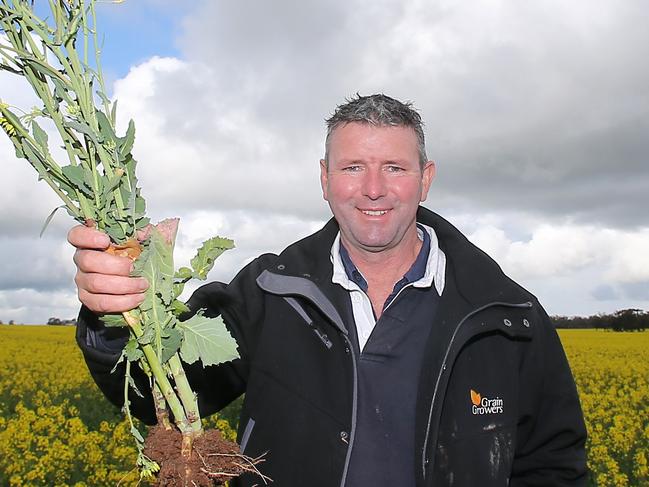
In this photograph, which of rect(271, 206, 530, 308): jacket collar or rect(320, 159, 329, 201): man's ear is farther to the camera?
rect(320, 159, 329, 201): man's ear

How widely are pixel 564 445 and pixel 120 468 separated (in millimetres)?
4907

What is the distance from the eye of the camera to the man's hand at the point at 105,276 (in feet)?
6.75

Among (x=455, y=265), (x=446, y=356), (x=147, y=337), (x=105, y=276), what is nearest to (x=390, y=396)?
(x=446, y=356)

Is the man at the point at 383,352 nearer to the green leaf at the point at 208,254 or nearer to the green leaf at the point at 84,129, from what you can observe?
the green leaf at the point at 208,254

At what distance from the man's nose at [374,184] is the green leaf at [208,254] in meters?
1.17

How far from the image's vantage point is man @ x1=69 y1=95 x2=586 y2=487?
2898 millimetres

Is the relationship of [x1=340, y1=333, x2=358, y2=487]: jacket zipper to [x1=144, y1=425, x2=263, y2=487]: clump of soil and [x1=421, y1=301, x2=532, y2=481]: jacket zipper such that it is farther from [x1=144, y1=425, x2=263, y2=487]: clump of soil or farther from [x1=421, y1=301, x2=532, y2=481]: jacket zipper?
[x1=144, y1=425, x2=263, y2=487]: clump of soil

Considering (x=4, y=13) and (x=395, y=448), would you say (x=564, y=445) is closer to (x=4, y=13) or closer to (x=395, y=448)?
(x=395, y=448)

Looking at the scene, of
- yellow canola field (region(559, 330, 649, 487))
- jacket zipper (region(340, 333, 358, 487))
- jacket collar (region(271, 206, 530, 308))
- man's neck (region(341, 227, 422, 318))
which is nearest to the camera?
jacket zipper (region(340, 333, 358, 487))

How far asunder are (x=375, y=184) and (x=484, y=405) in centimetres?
112

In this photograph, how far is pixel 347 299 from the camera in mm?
3152

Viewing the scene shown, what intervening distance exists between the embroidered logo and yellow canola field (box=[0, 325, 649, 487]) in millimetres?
1626

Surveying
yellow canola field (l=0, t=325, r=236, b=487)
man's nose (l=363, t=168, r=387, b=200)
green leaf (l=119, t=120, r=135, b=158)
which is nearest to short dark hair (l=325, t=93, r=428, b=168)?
man's nose (l=363, t=168, r=387, b=200)

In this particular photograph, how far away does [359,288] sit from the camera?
3.20 meters
